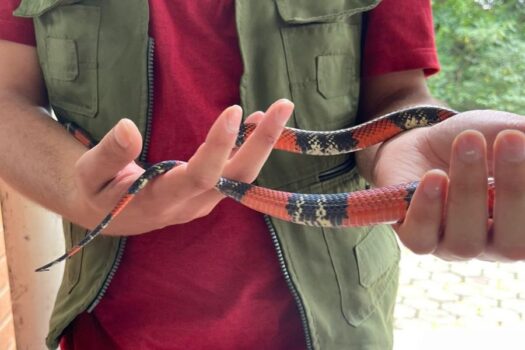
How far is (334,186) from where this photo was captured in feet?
3.25

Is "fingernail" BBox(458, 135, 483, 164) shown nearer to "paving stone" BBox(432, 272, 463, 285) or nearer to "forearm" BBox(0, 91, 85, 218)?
"forearm" BBox(0, 91, 85, 218)

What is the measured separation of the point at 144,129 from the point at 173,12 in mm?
202

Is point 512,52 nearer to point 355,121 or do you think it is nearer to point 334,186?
point 355,121

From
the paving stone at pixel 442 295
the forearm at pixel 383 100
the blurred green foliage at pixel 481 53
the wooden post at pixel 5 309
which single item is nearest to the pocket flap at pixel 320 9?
the forearm at pixel 383 100

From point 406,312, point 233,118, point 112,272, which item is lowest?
point 406,312

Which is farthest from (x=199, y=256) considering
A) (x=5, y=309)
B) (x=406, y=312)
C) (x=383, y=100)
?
(x=406, y=312)

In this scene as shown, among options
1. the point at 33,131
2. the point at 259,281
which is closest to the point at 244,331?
the point at 259,281

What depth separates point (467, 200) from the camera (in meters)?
0.63

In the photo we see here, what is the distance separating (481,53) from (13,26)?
139cm

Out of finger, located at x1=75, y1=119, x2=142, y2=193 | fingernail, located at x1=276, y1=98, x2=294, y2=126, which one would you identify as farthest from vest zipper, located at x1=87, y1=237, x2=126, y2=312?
fingernail, located at x1=276, y1=98, x2=294, y2=126

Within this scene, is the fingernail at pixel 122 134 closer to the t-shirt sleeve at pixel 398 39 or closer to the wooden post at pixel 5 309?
the t-shirt sleeve at pixel 398 39

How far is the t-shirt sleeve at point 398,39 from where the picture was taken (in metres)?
1.02

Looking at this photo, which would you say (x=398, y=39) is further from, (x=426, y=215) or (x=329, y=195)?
(x=426, y=215)

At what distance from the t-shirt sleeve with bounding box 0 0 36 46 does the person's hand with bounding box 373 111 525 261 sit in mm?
717
